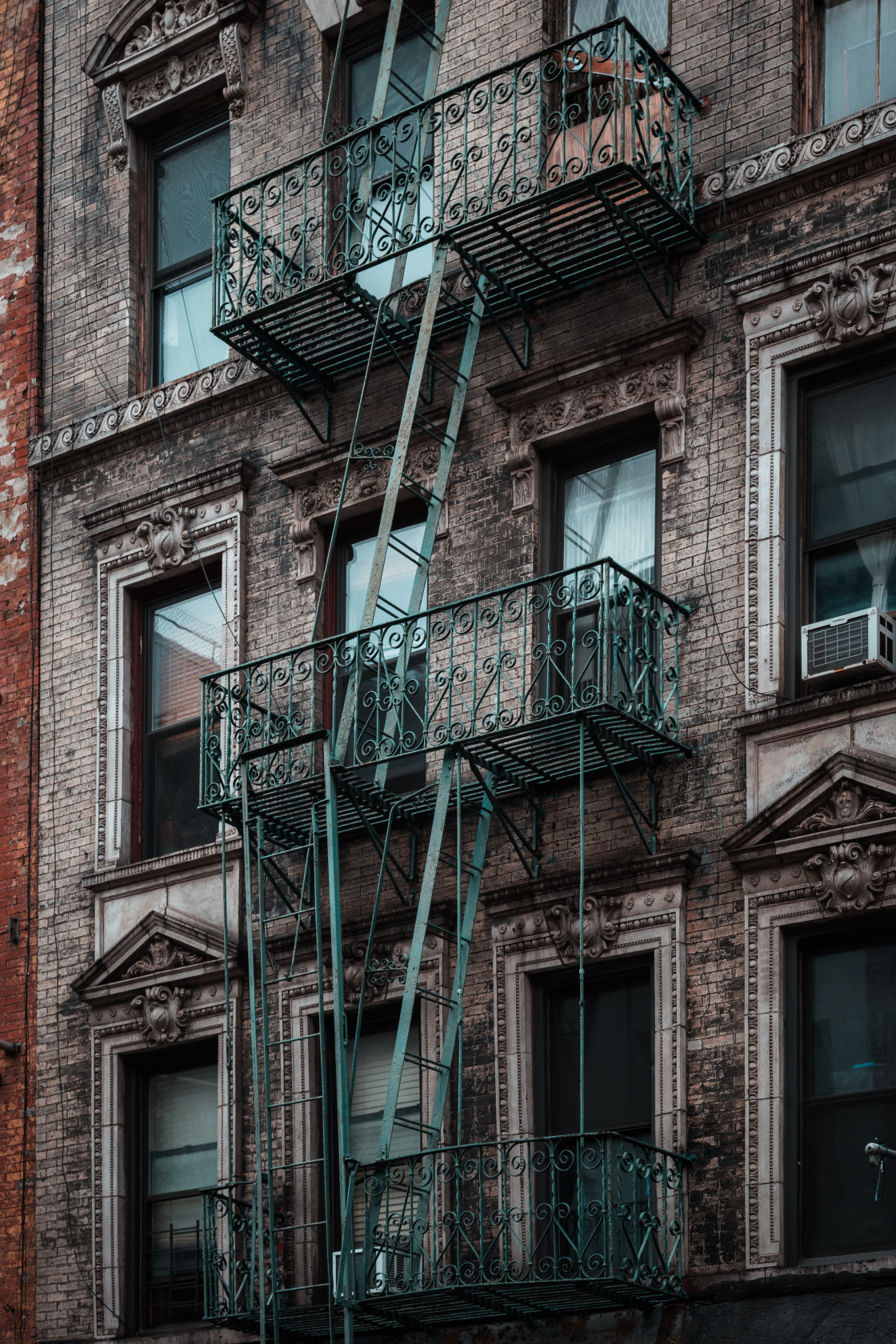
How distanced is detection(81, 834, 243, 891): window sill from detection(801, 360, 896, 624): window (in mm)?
4593

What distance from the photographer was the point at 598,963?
13.8 m

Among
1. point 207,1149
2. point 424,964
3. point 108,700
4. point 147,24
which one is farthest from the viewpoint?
point 147,24

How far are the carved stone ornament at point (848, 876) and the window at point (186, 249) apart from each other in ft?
24.2

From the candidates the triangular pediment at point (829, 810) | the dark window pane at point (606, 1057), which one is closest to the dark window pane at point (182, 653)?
the dark window pane at point (606, 1057)

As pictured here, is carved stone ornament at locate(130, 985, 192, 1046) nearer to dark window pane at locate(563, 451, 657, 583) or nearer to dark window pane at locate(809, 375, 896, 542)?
dark window pane at locate(563, 451, 657, 583)

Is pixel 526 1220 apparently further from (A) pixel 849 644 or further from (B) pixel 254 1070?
(A) pixel 849 644

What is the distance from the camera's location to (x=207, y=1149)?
1584cm

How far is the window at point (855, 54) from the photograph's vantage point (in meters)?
14.4

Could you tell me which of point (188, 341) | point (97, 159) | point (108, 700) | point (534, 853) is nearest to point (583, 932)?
point (534, 853)

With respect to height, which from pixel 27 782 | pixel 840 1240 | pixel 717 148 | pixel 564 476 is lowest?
pixel 840 1240

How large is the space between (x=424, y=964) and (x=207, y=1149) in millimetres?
2503

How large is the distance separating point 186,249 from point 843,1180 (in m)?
9.57

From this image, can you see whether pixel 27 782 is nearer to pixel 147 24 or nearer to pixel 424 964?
pixel 424 964

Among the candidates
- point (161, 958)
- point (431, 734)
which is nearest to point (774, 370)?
point (431, 734)
